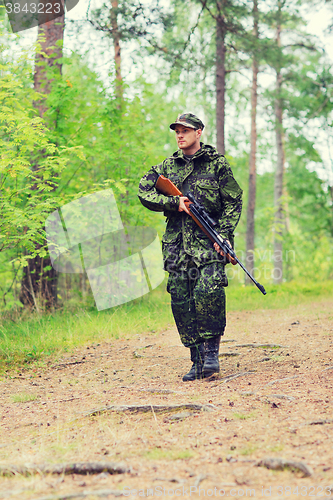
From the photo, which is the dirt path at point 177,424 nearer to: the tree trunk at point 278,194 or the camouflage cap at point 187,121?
the camouflage cap at point 187,121

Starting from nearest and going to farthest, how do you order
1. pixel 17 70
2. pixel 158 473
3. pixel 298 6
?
1. pixel 158 473
2. pixel 17 70
3. pixel 298 6

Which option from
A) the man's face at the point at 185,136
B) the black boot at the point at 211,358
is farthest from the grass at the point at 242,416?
the man's face at the point at 185,136

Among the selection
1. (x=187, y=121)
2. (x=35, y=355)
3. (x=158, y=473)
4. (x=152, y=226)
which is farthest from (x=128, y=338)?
(x=158, y=473)

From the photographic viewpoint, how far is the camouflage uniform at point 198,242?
3994mm

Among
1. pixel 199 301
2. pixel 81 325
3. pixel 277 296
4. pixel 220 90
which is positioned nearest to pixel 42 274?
pixel 81 325

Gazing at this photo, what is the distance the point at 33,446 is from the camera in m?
2.74

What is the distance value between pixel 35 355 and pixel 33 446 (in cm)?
301

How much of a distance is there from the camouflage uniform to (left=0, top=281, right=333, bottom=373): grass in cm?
226

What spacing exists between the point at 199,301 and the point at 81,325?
10.4ft

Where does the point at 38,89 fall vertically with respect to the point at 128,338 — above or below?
above

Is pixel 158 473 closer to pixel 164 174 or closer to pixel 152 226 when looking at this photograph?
pixel 164 174

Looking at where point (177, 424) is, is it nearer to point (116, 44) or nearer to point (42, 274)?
point (42, 274)

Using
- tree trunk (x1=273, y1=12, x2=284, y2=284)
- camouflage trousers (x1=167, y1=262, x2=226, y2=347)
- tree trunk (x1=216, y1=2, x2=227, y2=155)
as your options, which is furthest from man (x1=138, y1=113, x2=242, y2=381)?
tree trunk (x1=273, y1=12, x2=284, y2=284)

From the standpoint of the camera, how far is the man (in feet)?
13.1
